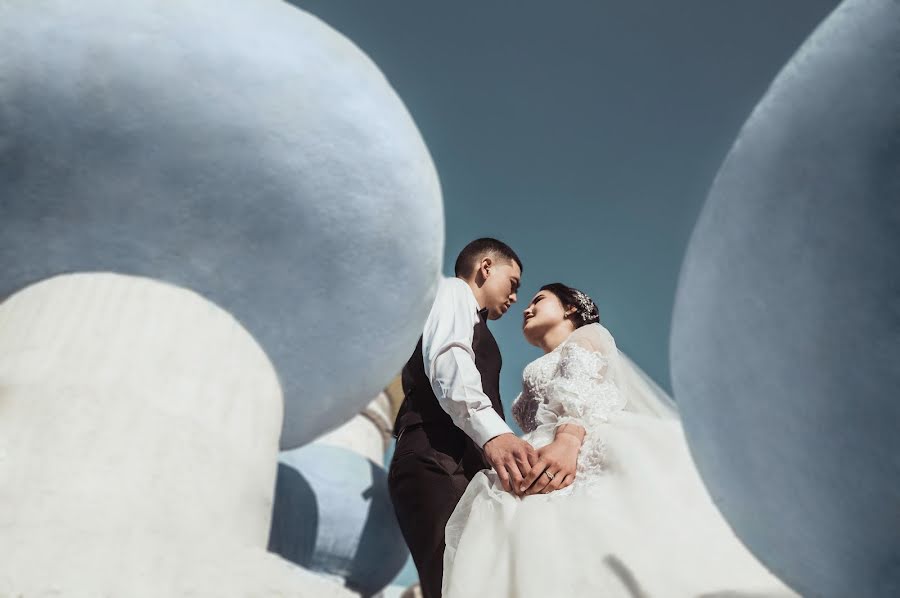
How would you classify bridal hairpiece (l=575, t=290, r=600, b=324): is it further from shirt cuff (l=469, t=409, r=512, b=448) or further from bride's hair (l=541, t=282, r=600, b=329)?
shirt cuff (l=469, t=409, r=512, b=448)

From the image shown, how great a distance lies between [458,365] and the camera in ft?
7.04

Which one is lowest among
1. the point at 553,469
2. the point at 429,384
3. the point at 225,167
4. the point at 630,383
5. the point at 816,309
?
the point at 816,309

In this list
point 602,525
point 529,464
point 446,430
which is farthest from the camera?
point 446,430

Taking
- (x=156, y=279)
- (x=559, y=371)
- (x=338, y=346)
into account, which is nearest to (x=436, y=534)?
(x=559, y=371)

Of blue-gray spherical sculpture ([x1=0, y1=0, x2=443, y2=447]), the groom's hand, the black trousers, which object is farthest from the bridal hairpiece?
the groom's hand

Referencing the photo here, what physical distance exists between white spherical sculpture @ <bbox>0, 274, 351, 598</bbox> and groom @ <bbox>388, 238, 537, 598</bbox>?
1.23 ft

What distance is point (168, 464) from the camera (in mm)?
1841

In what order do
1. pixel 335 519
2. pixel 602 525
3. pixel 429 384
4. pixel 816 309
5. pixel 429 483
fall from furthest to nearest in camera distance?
1. pixel 335 519
2. pixel 429 384
3. pixel 429 483
4. pixel 602 525
5. pixel 816 309

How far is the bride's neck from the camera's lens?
2660mm

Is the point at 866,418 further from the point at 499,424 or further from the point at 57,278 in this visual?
the point at 57,278

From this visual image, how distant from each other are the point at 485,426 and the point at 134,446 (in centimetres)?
92

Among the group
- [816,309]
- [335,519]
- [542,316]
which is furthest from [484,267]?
[335,519]

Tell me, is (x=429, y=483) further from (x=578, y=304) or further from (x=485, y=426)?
(x=578, y=304)

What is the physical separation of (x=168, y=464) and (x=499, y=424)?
88 centimetres
